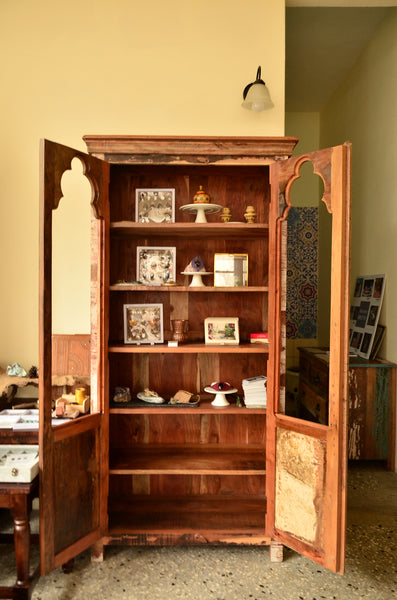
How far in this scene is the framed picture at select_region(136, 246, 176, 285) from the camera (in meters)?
2.70

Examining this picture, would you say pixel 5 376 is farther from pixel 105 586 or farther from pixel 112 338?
pixel 105 586

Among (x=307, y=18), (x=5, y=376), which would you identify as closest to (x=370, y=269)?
(x=307, y=18)

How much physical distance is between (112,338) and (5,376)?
2.56 feet

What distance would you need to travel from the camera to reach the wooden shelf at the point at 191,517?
2361 mm

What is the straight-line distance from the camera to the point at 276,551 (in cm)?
238

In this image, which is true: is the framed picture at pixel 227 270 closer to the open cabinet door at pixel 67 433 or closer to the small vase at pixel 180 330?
the small vase at pixel 180 330

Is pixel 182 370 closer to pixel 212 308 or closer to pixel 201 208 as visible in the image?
pixel 212 308

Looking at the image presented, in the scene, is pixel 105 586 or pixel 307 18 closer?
pixel 105 586

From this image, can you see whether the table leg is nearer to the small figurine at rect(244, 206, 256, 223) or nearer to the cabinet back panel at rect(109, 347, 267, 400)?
the cabinet back panel at rect(109, 347, 267, 400)

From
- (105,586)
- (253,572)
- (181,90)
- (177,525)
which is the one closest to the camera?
(105,586)

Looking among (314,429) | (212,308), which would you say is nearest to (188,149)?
(212,308)

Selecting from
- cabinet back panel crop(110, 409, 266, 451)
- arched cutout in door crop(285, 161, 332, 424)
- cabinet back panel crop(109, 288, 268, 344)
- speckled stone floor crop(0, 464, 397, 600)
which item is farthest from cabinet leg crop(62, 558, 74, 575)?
arched cutout in door crop(285, 161, 332, 424)

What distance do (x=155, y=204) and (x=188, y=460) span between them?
5.36 ft

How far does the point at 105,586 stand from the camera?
2.14m
